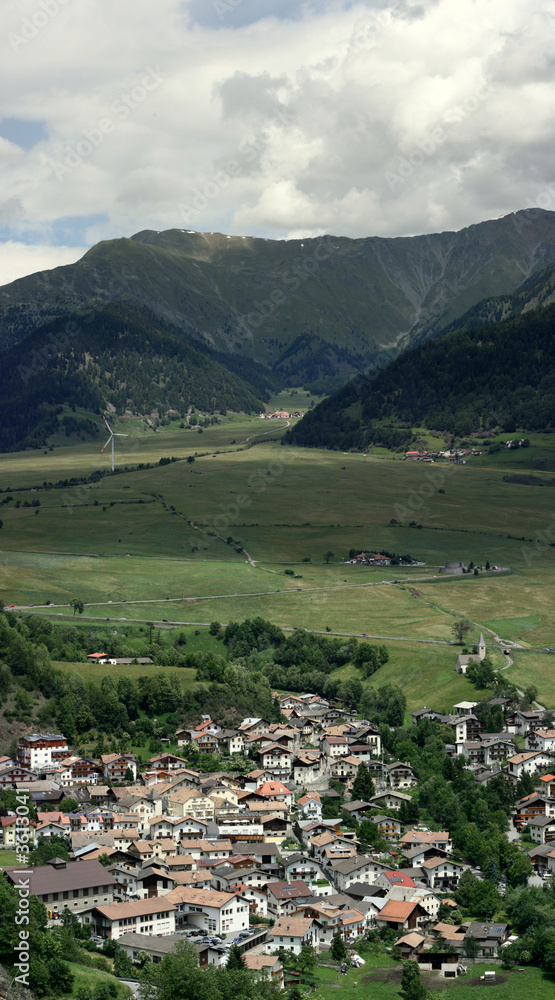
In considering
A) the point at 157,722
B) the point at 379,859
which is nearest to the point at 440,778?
the point at 379,859

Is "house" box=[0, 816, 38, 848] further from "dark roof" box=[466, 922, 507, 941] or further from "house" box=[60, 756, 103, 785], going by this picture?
"dark roof" box=[466, 922, 507, 941]

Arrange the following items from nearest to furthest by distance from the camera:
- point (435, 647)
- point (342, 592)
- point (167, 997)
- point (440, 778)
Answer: point (167, 997) → point (440, 778) → point (435, 647) → point (342, 592)

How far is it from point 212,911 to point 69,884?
8637mm

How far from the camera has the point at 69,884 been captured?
67.2 metres

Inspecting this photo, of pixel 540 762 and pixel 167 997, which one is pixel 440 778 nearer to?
pixel 540 762

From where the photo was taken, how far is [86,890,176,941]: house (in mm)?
64438

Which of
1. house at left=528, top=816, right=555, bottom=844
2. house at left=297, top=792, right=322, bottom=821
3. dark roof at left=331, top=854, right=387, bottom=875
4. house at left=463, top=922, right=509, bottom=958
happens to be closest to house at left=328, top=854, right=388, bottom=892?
dark roof at left=331, top=854, right=387, bottom=875

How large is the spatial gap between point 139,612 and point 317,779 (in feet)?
211

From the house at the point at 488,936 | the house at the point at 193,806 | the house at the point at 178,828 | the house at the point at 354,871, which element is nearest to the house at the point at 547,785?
the house at the point at 354,871

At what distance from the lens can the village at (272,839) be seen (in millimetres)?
66312

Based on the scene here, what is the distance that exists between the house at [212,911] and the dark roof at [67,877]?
439 cm

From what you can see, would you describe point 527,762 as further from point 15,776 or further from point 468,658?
point 15,776

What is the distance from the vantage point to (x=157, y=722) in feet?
361

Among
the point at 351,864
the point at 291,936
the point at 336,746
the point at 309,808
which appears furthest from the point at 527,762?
the point at 291,936
